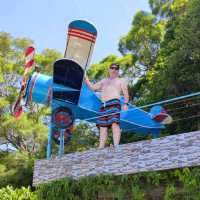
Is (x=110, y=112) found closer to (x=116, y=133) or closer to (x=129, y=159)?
(x=116, y=133)

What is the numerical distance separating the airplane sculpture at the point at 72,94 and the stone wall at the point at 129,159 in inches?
12.5

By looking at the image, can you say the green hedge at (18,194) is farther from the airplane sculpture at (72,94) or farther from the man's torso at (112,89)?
the man's torso at (112,89)

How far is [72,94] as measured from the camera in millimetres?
6297

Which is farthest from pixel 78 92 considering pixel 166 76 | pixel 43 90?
pixel 166 76

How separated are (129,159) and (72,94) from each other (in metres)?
1.65

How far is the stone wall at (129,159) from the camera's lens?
15.1ft

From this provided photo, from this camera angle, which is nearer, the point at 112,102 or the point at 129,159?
the point at 129,159

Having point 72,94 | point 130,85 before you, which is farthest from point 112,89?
point 130,85

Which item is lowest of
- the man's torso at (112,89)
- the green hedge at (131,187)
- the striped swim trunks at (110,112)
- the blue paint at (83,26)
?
the green hedge at (131,187)

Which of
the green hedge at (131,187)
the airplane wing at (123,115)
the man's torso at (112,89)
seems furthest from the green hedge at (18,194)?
the man's torso at (112,89)

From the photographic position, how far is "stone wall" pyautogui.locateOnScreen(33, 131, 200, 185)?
460cm

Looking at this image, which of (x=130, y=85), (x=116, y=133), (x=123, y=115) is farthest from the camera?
(x=130, y=85)

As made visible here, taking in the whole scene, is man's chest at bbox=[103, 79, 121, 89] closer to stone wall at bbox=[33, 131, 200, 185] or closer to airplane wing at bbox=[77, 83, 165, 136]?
airplane wing at bbox=[77, 83, 165, 136]

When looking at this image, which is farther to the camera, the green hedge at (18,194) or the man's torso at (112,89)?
the green hedge at (18,194)
